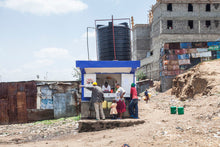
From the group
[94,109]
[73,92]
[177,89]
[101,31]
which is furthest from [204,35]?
[94,109]

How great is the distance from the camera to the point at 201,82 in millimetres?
14703

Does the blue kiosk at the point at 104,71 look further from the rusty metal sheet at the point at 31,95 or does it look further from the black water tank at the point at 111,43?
the rusty metal sheet at the point at 31,95

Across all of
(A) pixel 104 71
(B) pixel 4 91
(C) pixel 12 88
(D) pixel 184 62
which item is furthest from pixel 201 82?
(B) pixel 4 91

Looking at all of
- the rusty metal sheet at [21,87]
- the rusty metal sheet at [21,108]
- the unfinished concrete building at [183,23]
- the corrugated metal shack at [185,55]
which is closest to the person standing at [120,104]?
the rusty metal sheet at [21,108]

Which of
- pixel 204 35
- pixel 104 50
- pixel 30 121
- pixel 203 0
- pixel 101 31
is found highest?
pixel 203 0

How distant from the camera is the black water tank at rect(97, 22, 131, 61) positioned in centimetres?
1491

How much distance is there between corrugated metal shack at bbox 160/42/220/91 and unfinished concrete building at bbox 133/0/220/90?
8.04 meters

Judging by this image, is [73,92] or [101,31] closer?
[73,92]

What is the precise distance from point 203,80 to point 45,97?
36.4ft

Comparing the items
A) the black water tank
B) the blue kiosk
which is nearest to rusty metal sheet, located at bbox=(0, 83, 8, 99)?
the blue kiosk

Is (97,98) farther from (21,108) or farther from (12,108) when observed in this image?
(12,108)

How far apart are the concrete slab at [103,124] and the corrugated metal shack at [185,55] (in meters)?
14.1

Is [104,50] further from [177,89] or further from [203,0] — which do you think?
[203,0]

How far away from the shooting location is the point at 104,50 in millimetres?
15086
